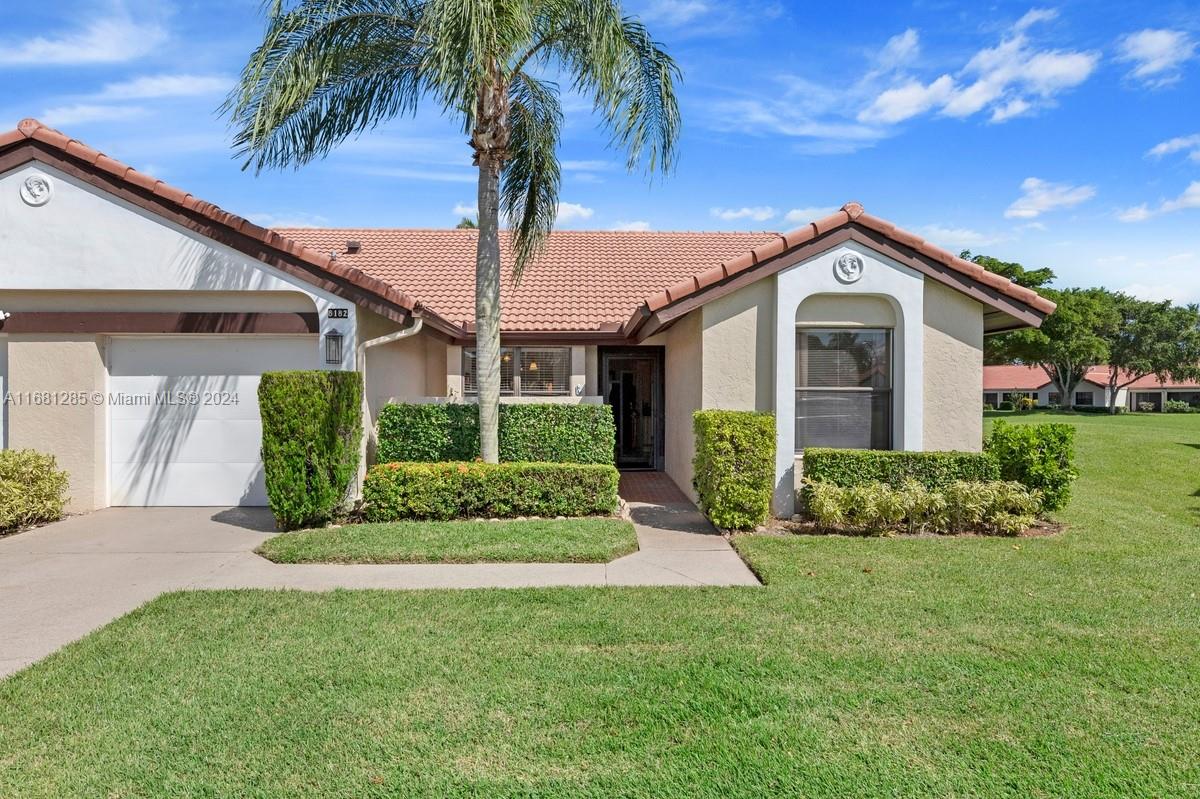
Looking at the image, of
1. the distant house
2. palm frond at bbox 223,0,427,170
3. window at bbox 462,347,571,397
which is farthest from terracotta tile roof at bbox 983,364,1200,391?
palm frond at bbox 223,0,427,170

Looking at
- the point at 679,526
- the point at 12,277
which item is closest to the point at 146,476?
the point at 12,277

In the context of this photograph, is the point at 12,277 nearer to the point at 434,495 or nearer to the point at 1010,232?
the point at 434,495

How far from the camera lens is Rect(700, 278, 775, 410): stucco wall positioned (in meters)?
9.53

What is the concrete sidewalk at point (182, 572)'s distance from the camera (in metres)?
5.48

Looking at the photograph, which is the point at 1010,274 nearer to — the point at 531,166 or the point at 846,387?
the point at 846,387

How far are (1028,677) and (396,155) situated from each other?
37.1 feet

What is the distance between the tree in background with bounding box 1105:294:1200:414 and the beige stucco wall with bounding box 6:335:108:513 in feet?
206

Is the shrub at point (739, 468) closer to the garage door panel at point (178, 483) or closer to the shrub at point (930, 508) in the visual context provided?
the shrub at point (930, 508)

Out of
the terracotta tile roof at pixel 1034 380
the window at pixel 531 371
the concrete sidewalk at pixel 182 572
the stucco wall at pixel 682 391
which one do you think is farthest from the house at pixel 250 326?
the terracotta tile roof at pixel 1034 380

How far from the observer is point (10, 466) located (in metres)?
8.62

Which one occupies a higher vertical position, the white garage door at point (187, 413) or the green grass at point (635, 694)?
the white garage door at point (187, 413)

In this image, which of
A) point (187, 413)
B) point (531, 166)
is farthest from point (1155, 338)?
point (187, 413)

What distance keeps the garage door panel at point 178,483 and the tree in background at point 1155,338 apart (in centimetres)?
6099

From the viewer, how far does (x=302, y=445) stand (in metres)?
8.40
